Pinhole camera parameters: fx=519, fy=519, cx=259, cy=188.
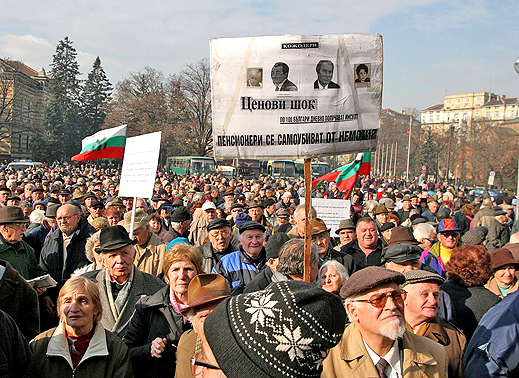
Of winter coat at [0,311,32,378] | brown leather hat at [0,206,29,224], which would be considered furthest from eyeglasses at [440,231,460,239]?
winter coat at [0,311,32,378]

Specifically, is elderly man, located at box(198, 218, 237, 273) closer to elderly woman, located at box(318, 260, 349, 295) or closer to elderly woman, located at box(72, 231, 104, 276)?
elderly woman, located at box(72, 231, 104, 276)

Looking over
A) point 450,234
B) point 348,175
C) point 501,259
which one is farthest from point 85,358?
point 348,175

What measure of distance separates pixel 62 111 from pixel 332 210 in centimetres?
7555

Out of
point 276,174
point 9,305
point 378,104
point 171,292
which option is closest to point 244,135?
point 378,104

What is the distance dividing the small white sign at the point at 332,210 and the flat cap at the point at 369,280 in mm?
6309

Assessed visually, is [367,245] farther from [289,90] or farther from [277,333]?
[277,333]

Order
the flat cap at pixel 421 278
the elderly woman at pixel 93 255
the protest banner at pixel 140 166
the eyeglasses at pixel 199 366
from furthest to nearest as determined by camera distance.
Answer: the protest banner at pixel 140 166
the elderly woman at pixel 93 255
the flat cap at pixel 421 278
the eyeglasses at pixel 199 366

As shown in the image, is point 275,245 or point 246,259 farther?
point 246,259

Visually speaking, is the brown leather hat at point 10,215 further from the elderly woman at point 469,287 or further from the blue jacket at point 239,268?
the elderly woman at point 469,287

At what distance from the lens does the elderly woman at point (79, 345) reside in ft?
10.9

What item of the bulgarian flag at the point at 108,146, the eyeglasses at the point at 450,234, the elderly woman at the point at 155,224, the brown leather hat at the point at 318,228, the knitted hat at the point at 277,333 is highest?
the bulgarian flag at the point at 108,146

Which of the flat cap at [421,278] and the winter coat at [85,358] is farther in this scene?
the flat cap at [421,278]

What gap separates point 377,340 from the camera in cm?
295

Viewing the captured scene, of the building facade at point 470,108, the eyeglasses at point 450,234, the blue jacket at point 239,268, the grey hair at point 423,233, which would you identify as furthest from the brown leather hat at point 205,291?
the building facade at point 470,108
